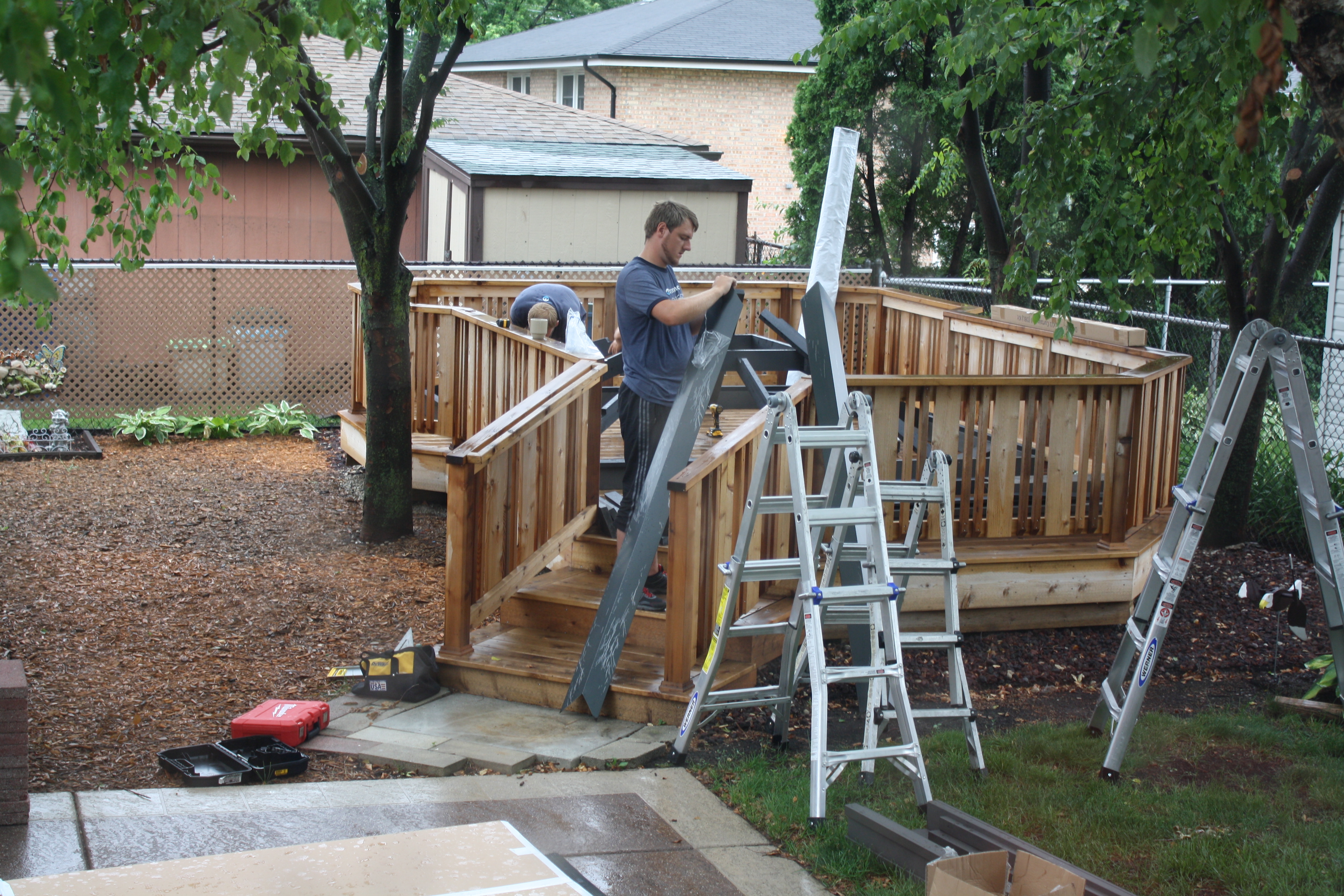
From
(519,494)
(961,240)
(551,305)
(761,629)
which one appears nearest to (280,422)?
(551,305)

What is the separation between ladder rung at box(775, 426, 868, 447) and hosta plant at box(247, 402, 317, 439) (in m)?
8.49

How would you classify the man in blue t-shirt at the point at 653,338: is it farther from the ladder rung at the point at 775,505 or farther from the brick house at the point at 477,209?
the brick house at the point at 477,209

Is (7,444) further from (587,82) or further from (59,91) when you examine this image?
(587,82)

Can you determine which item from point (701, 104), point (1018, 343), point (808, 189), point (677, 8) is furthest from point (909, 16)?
point (677, 8)

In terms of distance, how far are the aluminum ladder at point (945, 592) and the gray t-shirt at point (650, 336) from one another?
1375 mm

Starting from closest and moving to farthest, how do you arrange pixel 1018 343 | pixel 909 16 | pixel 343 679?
pixel 343 679
pixel 909 16
pixel 1018 343

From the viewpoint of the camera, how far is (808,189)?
1881 cm

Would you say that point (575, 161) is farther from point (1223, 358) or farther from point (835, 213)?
point (835, 213)

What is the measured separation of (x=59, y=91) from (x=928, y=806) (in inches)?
123

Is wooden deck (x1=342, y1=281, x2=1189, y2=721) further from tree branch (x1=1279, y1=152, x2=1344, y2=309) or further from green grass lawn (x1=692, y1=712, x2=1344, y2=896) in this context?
tree branch (x1=1279, y1=152, x2=1344, y2=309)

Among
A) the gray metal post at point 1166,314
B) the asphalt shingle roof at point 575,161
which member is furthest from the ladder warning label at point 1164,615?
the asphalt shingle roof at point 575,161

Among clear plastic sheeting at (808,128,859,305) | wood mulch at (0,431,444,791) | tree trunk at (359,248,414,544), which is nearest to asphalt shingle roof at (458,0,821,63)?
wood mulch at (0,431,444,791)

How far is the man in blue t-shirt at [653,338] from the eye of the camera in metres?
5.62

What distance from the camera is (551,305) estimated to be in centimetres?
816
